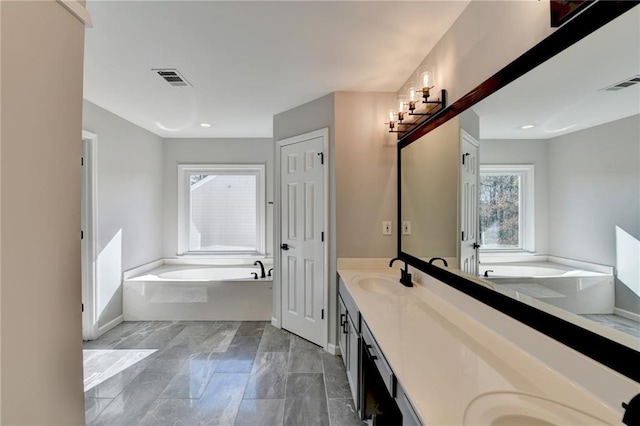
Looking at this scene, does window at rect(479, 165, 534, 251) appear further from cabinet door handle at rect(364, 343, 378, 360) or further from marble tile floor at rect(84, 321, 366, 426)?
marble tile floor at rect(84, 321, 366, 426)

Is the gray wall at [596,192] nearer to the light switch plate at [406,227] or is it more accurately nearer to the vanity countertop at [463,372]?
the vanity countertop at [463,372]

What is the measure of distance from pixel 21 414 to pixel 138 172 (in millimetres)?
3582

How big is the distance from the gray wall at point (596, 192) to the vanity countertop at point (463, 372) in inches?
12.5

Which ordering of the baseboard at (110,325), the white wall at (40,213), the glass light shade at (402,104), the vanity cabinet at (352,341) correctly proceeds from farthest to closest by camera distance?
the baseboard at (110,325), the glass light shade at (402,104), the vanity cabinet at (352,341), the white wall at (40,213)

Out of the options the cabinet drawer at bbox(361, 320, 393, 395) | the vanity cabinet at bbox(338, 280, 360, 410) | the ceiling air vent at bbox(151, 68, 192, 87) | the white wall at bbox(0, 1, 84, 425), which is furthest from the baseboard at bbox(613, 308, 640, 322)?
the ceiling air vent at bbox(151, 68, 192, 87)

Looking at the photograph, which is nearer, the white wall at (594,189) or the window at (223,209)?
the white wall at (594,189)

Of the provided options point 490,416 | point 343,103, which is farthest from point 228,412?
point 343,103

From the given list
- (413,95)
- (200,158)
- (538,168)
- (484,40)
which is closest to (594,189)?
(538,168)

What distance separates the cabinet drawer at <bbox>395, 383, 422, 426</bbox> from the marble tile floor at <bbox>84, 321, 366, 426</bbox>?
104cm

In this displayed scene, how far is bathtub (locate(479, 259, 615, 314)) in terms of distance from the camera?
2.71ft

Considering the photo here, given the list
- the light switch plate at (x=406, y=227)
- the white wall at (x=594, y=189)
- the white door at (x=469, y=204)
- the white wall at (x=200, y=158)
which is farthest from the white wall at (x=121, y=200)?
the white wall at (x=594, y=189)

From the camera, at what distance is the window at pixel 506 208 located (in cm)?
114

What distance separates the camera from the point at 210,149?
4.20m

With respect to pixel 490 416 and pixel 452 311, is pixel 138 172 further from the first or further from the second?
pixel 490 416
